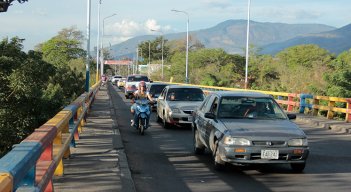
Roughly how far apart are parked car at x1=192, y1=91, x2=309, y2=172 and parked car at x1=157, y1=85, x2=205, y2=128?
6.02m

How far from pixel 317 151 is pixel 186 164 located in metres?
3.95

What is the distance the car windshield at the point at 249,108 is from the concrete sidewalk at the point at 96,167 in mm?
2248

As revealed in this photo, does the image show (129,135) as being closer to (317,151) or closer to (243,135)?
(317,151)

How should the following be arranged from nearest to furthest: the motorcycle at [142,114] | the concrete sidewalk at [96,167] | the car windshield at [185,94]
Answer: the concrete sidewalk at [96,167] → the motorcycle at [142,114] → the car windshield at [185,94]

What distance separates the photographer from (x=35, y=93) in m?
12.9

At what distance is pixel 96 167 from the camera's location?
8797mm

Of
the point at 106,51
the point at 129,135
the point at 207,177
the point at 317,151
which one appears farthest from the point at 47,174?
the point at 106,51

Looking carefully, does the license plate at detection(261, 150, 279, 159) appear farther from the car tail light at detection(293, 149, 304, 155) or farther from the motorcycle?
the motorcycle

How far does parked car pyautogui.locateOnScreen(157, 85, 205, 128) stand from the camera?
56.3ft

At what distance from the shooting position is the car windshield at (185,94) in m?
18.6

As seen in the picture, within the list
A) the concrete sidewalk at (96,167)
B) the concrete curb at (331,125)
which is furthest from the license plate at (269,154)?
the concrete curb at (331,125)

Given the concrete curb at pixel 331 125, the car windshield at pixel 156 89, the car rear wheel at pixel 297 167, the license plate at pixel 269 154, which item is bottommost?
the concrete curb at pixel 331 125

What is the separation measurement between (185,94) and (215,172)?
30.8 ft

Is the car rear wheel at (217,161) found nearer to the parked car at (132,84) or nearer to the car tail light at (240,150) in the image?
the car tail light at (240,150)
